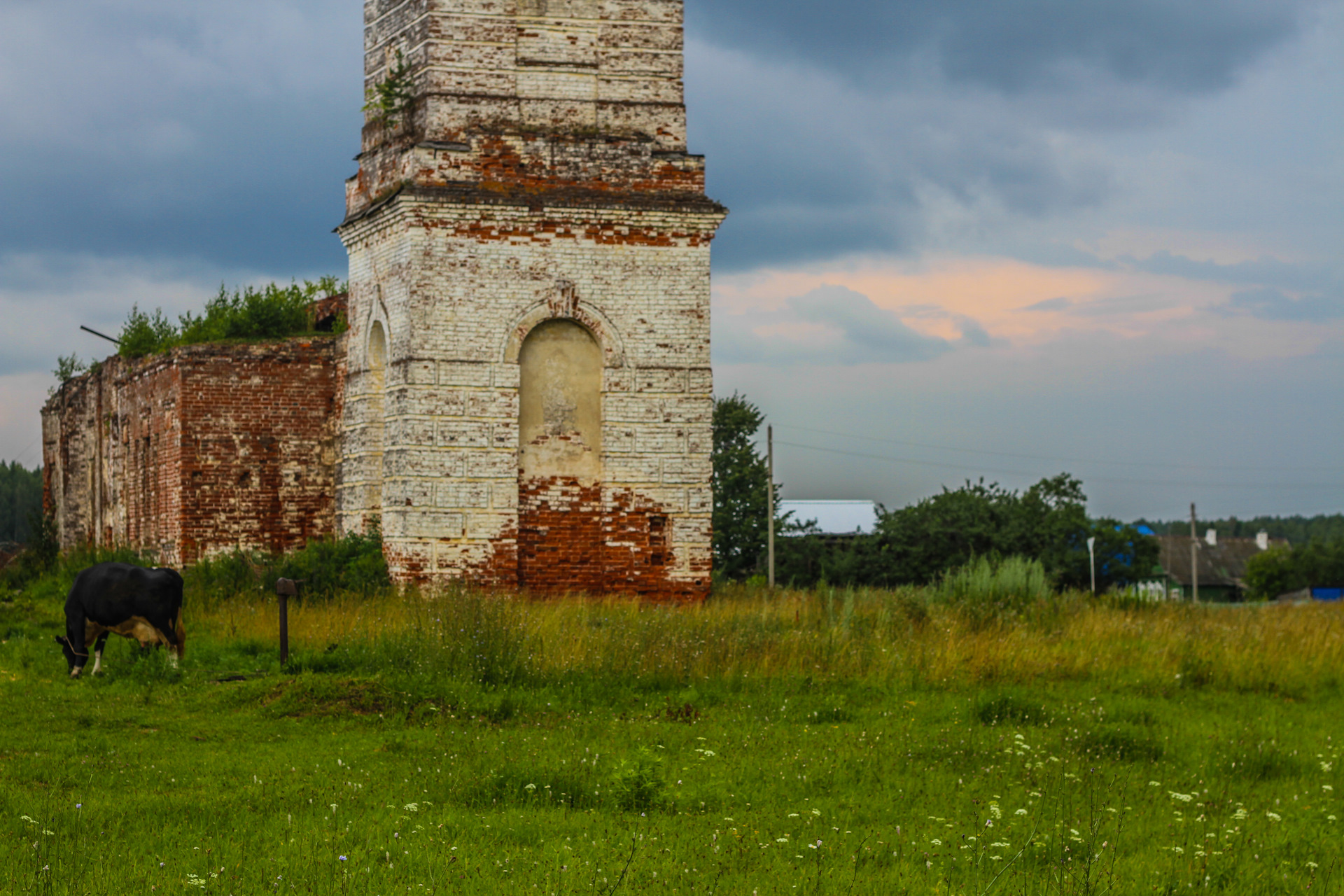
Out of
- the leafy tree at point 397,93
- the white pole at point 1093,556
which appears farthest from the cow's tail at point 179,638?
the white pole at point 1093,556

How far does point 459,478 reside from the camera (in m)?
18.9

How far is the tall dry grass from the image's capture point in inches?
519

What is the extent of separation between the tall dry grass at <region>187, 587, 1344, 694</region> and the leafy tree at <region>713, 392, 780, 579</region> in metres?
17.3

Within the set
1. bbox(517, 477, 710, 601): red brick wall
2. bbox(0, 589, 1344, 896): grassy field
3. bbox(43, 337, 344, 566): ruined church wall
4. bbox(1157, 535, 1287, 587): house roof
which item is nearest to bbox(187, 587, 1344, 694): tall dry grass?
bbox(0, 589, 1344, 896): grassy field

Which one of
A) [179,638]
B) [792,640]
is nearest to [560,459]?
[792,640]

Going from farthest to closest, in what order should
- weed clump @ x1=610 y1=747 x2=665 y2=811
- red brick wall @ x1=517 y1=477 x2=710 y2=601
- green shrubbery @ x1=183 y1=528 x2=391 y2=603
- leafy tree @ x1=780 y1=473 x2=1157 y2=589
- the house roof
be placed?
the house roof < leafy tree @ x1=780 y1=473 x2=1157 y2=589 < red brick wall @ x1=517 y1=477 x2=710 y2=601 < green shrubbery @ x1=183 y1=528 x2=391 y2=603 < weed clump @ x1=610 y1=747 x2=665 y2=811

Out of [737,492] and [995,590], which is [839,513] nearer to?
[737,492]

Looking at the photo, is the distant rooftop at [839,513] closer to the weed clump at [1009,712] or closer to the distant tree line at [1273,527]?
the weed clump at [1009,712]

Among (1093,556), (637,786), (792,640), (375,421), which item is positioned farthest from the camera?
(1093,556)

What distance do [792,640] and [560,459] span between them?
613 cm

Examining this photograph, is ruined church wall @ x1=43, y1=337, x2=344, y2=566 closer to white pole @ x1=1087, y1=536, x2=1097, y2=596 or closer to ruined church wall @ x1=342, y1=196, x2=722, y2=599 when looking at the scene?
ruined church wall @ x1=342, y1=196, x2=722, y2=599

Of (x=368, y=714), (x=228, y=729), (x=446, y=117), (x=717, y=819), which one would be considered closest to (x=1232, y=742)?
(x=717, y=819)

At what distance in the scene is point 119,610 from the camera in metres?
13.2

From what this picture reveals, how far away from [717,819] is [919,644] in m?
7.22
